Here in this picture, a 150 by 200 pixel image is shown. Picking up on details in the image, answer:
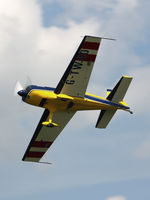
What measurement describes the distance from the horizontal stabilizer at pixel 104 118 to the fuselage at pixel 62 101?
0.95m

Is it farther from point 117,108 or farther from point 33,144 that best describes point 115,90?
point 33,144

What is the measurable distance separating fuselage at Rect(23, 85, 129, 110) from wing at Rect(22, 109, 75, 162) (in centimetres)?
193

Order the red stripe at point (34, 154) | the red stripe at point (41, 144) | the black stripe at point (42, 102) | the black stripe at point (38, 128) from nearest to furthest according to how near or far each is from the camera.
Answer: the black stripe at point (42, 102), the black stripe at point (38, 128), the red stripe at point (41, 144), the red stripe at point (34, 154)

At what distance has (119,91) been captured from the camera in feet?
118

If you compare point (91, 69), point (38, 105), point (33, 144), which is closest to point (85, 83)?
point (91, 69)

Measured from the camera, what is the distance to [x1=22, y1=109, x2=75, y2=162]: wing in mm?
36969

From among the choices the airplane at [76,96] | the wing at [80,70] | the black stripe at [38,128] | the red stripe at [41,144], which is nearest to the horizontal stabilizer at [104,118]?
the airplane at [76,96]

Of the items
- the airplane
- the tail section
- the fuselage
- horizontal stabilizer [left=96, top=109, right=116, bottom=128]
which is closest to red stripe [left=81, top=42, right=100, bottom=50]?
the airplane

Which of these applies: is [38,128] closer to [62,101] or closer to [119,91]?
[62,101]

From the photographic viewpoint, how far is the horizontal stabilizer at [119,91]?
117 feet

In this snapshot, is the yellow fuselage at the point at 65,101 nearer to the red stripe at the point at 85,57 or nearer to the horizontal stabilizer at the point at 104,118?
the horizontal stabilizer at the point at 104,118

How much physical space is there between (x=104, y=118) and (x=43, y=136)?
15.9ft

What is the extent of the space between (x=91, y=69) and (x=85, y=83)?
1038mm

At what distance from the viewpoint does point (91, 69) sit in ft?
109
